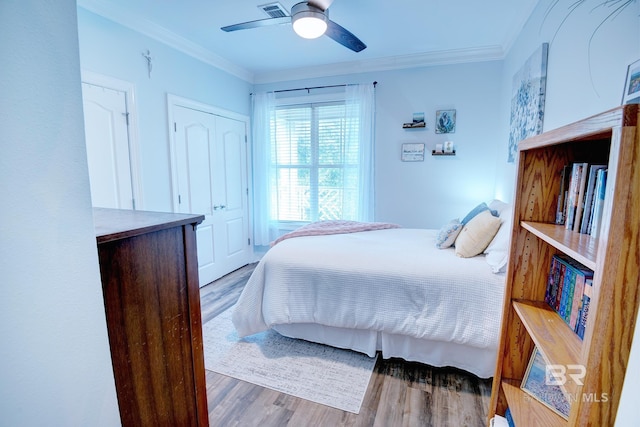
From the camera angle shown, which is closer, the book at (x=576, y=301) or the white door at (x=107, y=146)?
the book at (x=576, y=301)

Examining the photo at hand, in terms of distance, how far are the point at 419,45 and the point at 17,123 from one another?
351 centimetres

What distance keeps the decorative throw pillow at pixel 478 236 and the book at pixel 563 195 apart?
83 centimetres

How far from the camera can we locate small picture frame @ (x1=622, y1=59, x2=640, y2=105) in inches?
40.4

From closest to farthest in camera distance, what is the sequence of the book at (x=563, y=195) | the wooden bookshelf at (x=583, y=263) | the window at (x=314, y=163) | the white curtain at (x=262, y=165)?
the wooden bookshelf at (x=583, y=263)
the book at (x=563, y=195)
the window at (x=314, y=163)
the white curtain at (x=262, y=165)

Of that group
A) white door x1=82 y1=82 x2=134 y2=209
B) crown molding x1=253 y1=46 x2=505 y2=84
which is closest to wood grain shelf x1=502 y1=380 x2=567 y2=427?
white door x1=82 y1=82 x2=134 y2=209

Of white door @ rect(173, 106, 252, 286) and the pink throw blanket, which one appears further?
white door @ rect(173, 106, 252, 286)

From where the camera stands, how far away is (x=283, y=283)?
2094 mm

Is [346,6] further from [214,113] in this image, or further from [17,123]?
[17,123]

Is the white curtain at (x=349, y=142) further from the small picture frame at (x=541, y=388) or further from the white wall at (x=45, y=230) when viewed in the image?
the white wall at (x=45, y=230)

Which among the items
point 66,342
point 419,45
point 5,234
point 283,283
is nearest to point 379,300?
point 283,283

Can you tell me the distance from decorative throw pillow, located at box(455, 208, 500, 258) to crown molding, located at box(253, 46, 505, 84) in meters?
2.18

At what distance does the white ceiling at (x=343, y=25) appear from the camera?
2352 millimetres

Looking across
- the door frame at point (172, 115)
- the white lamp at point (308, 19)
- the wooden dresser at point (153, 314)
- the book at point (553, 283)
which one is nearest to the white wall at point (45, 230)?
the wooden dresser at point (153, 314)

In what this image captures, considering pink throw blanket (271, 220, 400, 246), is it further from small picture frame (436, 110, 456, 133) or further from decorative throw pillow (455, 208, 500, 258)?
small picture frame (436, 110, 456, 133)
